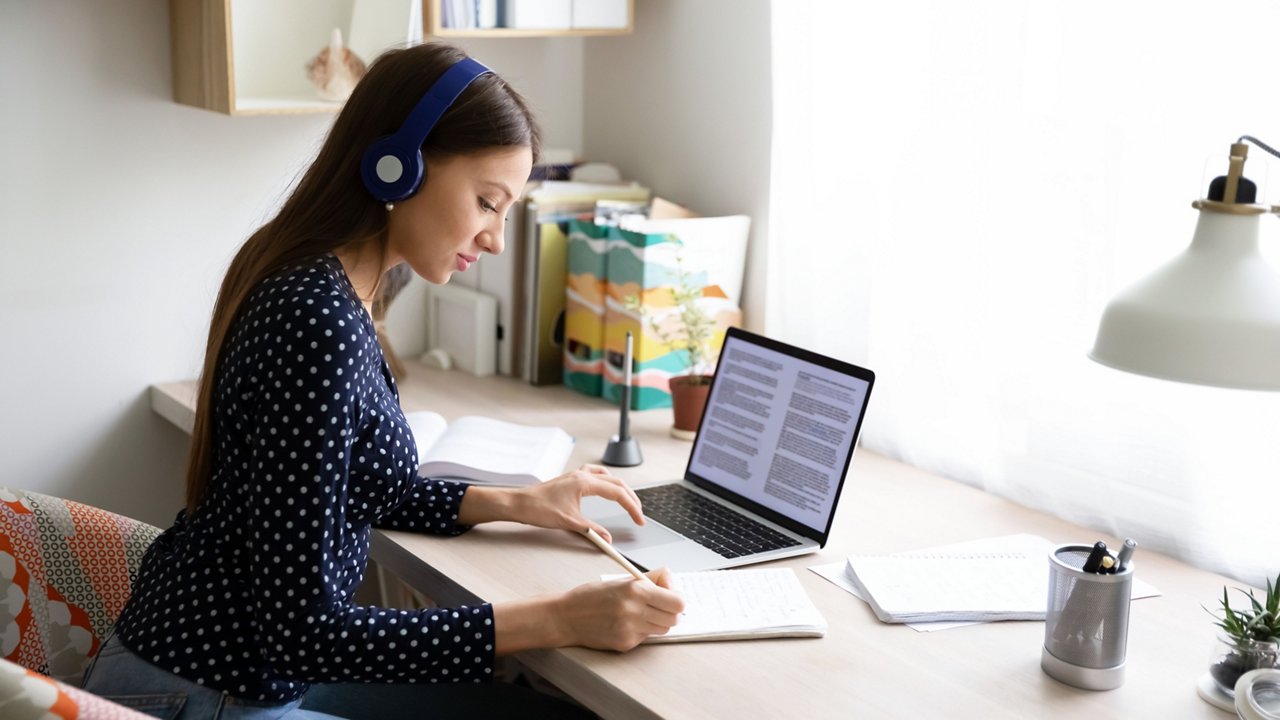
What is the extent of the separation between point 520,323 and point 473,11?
563 millimetres

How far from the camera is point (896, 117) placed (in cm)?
191

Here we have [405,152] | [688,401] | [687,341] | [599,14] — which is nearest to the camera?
[405,152]

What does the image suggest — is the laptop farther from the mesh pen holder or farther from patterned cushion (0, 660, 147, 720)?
patterned cushion (0, 660, 147, 720)

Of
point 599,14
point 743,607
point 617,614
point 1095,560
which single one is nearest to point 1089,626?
point 1095,560

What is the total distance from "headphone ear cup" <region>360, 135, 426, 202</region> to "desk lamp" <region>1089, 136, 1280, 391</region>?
712 mm

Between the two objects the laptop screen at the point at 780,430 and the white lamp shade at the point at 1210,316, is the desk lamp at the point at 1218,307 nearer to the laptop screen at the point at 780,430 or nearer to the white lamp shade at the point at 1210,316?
the white lamp shade at the point at 1210,316

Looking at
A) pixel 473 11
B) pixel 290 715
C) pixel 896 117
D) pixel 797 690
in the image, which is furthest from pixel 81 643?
pixel 896 117

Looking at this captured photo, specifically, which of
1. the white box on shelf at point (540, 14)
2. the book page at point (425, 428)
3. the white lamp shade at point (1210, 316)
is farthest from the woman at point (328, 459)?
the white box on shelf at point (540, 14)

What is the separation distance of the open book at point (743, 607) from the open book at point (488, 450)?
0.33 metres

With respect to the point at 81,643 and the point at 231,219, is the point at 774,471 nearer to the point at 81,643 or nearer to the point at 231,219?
the point at 81,643

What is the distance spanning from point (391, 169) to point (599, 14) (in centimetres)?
109

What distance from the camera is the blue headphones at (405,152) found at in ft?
4.33

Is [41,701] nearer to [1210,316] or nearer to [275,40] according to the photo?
[1210,316]

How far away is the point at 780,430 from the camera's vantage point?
1704 mm
